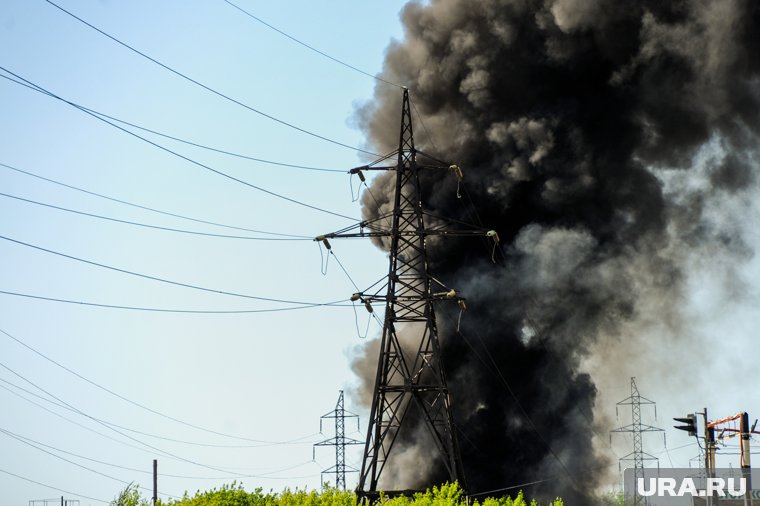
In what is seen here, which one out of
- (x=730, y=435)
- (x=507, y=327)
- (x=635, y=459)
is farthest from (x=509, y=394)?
(x=730, y=435)

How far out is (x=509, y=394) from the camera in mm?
81500

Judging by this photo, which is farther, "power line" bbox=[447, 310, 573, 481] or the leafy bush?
"power line" bbox=[447, 310, 573, 481]

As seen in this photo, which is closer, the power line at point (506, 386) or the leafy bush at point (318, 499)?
the leafy bush at point (318, 499)

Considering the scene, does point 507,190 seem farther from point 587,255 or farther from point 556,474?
point 556,474

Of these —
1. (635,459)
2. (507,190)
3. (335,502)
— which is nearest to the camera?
(335,502)

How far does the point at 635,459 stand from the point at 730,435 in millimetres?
38182

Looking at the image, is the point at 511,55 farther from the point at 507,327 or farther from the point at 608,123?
the point at 507,327

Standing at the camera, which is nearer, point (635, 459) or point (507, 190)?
point (507, 190)

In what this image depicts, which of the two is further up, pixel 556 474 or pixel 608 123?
pixel 608 123

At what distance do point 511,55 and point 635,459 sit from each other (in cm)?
3339

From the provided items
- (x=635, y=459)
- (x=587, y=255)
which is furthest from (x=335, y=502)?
(x=635, y=459)

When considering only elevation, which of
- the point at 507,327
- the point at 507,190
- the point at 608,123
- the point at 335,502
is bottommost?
the point at 335,502

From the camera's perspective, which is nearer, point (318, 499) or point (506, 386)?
point (318, 499)

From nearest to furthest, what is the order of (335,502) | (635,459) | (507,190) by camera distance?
(335,502) → (507,190) → (635,459)
